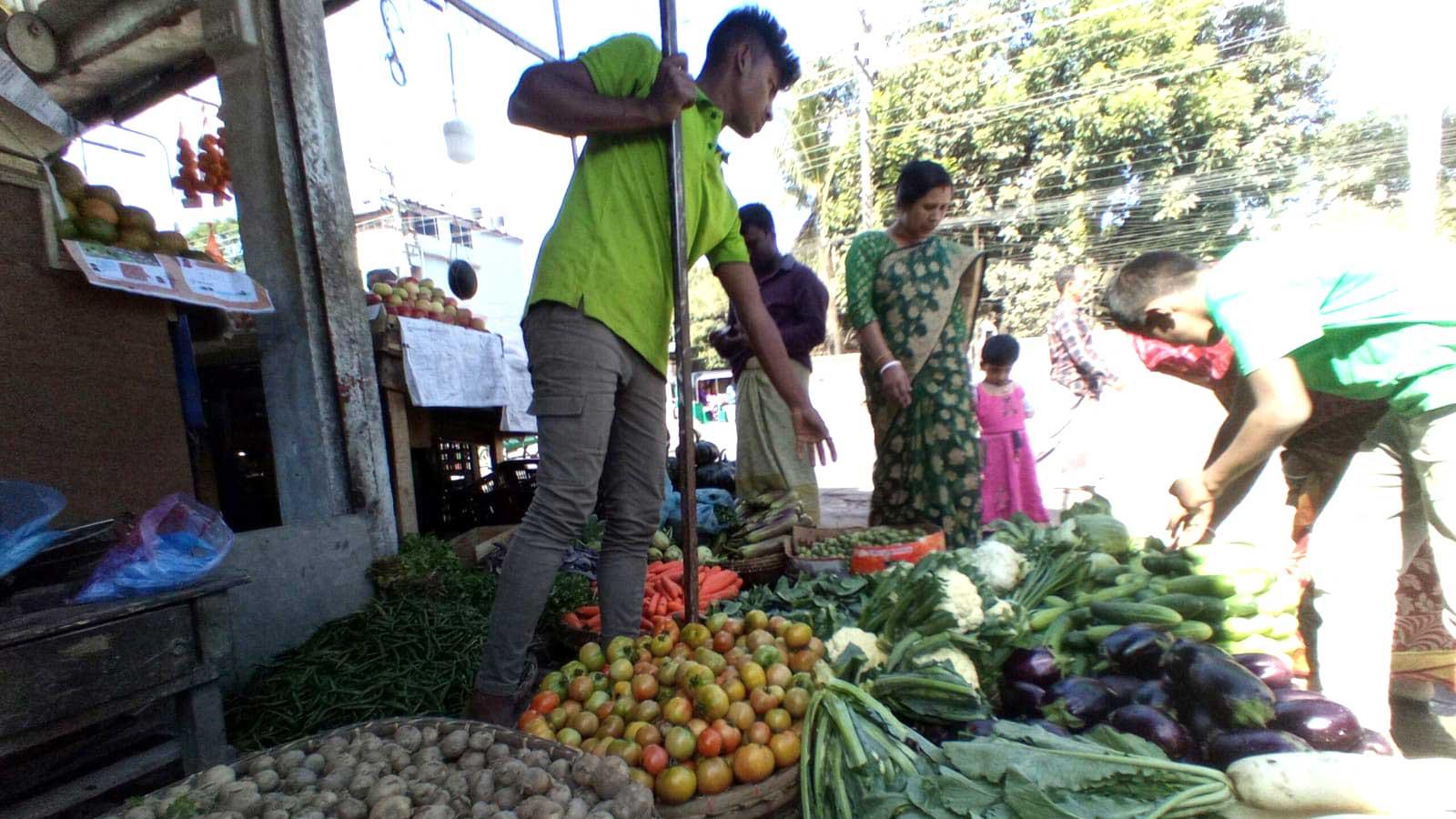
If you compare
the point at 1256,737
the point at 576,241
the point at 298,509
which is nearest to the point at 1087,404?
the point at 1256,737

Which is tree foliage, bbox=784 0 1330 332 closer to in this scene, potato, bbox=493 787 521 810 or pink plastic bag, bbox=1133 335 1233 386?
pink plastic bag, bbox=1133 335 1233 386

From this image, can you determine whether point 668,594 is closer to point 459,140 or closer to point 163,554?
point 163,554

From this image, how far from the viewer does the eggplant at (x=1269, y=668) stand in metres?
1.85

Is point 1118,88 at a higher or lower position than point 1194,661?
higher

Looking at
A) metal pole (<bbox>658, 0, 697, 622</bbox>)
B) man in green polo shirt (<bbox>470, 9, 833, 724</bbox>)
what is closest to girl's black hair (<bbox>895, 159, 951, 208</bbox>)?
man in green polo shirt (<bbox>470, 9, 833, 724</bbox>)

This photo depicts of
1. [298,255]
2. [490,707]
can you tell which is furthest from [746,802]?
[298,255]

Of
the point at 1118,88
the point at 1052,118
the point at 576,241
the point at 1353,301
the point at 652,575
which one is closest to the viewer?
the point at 576,241

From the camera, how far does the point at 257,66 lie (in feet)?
9.74

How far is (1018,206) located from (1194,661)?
1877 cm

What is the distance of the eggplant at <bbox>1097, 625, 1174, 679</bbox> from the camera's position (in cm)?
194

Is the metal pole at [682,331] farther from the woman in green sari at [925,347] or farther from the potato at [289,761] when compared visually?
the woman in green sari at [925,347]

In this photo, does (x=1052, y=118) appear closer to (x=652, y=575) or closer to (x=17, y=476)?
(x=652, y=575)

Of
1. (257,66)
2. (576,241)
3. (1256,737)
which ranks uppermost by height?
(257,66)

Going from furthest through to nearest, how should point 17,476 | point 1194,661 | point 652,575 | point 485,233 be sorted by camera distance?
1. point 485,233
2. point 652,575
3. point 17,476
4. point 1194,661
